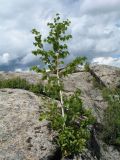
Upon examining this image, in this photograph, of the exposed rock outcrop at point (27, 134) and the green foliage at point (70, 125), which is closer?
the exposed rock outcrop at point (27, 134)

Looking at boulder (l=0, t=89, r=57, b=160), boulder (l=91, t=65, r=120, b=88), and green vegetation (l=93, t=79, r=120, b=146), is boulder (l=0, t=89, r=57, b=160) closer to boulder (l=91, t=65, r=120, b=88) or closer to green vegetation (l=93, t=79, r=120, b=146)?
green vegetation (l=93, t=79, r=120, b=146)

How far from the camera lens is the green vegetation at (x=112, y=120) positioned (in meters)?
25.5

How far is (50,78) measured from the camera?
21125 mm

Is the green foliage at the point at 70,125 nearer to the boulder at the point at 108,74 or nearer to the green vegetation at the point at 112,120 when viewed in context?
the green vegetation at the point at 112,120

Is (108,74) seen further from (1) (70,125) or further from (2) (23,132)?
(2) (23,132)

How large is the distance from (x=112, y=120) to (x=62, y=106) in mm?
6657

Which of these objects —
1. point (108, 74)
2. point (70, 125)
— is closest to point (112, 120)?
point (70, 125)

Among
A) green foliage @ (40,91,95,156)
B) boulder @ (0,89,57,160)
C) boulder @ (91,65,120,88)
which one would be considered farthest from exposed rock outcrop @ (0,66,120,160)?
boulder @ (91,65,120,88)

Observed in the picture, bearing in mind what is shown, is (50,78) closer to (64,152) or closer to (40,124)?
(40,124)

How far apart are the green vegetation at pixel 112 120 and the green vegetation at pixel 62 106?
3666 millimetres

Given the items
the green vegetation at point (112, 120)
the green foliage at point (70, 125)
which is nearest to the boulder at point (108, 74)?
the green vegetation at point (112, 120)

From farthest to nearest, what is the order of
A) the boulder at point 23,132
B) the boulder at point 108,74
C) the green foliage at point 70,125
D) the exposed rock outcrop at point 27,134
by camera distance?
1. the boulder at point 108,74
2. the green foliage at point 70,125
3. the exposed rock outcrop at point 27,134
4. the boulder at point 23,132

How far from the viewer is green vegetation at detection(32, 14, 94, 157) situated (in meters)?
19.4

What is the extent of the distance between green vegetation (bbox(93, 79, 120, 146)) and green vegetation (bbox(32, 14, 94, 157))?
12.0ft
